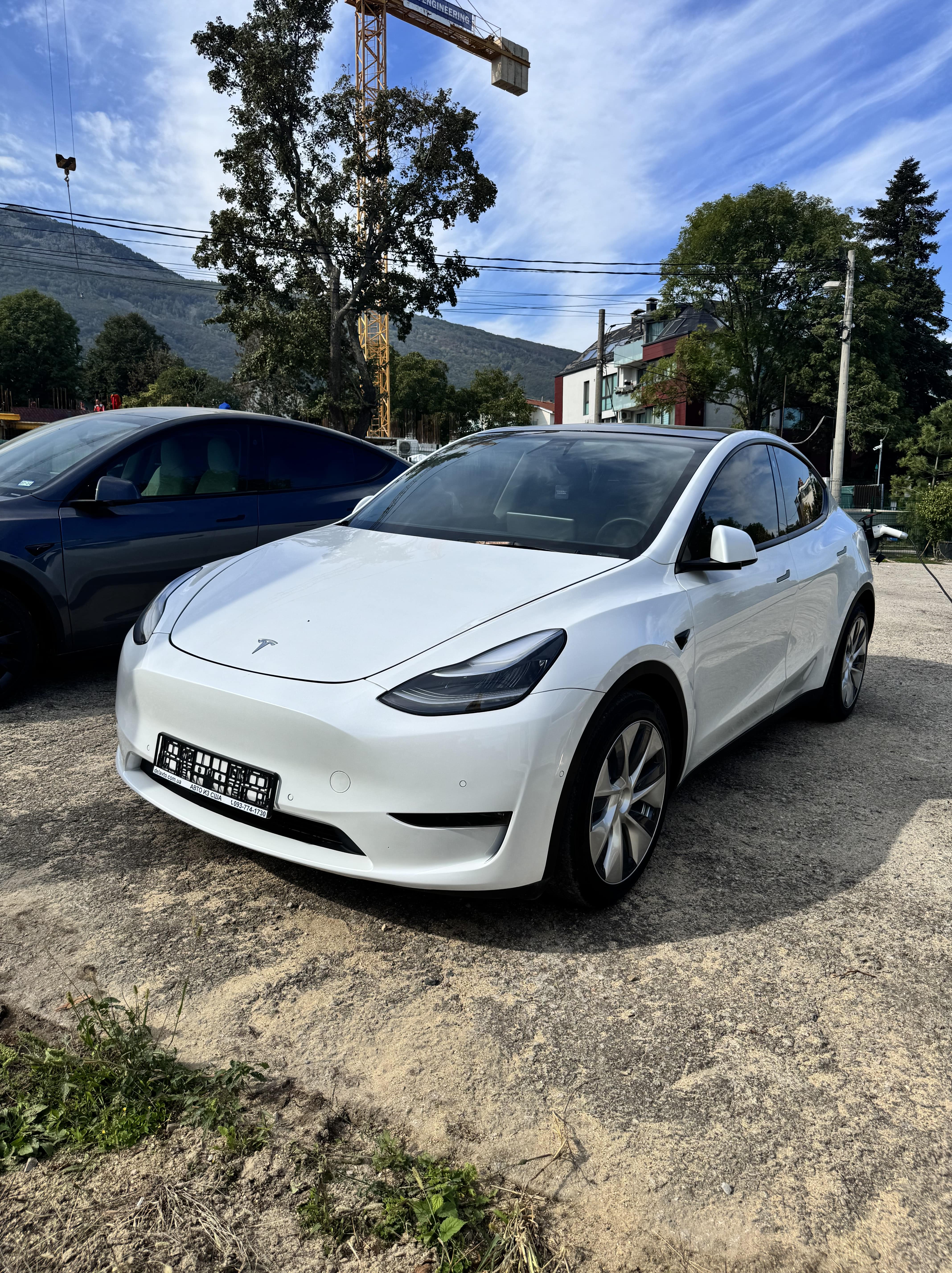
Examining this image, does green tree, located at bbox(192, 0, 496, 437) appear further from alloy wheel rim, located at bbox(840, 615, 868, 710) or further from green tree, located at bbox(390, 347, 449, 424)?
green tree, located at bbox(390, 347, 449, 424)

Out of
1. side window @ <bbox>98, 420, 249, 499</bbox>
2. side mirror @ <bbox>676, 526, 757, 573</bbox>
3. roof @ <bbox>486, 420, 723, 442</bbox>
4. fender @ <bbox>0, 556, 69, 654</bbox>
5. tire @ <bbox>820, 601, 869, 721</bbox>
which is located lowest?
A: tire @ <bbox>820, 601, 869, 721</bbox>

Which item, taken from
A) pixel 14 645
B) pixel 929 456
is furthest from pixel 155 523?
pixel 929 456

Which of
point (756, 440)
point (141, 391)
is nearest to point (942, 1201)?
point (756, 440)

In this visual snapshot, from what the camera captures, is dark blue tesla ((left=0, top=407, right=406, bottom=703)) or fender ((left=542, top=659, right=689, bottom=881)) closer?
fender ((left=542, top=659, right=689, bottom=881))

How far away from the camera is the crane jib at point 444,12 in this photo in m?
56.8

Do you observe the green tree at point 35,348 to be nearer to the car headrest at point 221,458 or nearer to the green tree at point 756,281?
the green tree at point 756,281

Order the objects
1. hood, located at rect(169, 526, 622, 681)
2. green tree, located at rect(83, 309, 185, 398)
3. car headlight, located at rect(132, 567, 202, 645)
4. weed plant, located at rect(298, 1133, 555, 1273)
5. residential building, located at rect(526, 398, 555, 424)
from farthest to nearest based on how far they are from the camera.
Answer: green tree, located at rect(83, 309, 185, 398)
residential building, located at rect(526, 398, 555, 424)
car headlight, located at rect(132, 567, 202, 645)
hood, located at rect(169, 526, 622, 681)
weed plant, located at rect(298, 1133, 555, 1273)

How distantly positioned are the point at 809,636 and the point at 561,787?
2.35 m

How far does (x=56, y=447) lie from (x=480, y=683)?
414 cm

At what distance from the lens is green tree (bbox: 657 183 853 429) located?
139ft

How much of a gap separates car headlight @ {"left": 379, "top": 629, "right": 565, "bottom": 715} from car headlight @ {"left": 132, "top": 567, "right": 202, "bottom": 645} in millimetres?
1185

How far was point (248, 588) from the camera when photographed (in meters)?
3.36

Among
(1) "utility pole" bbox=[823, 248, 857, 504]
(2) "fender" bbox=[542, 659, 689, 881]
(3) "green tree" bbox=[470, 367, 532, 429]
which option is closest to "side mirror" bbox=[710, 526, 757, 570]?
(2) "fender" bbox=[542, 659, 689, 881]

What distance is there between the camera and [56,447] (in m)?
5.54
